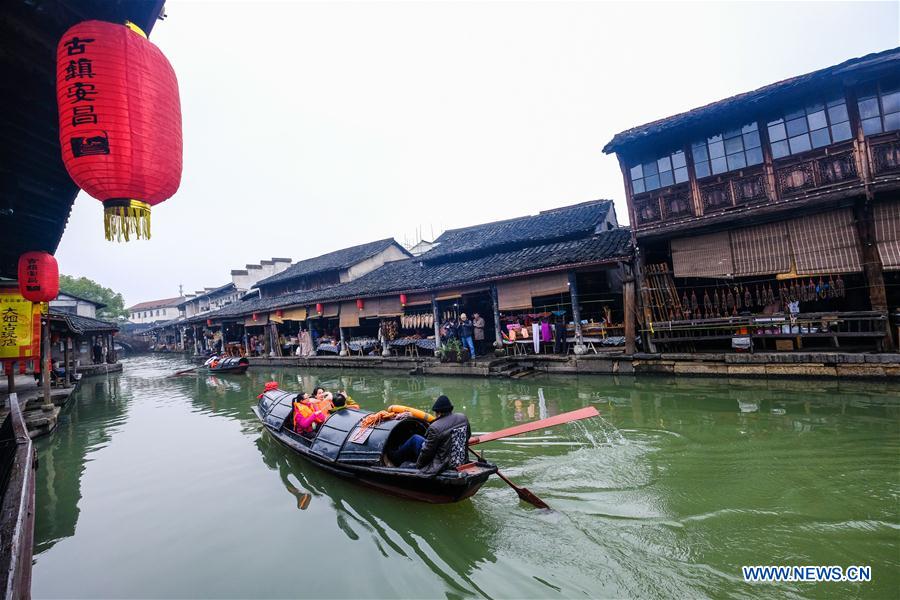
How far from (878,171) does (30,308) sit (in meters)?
19.8

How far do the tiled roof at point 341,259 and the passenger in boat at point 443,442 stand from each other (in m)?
22.7

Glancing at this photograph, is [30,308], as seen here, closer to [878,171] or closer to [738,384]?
[738,384]

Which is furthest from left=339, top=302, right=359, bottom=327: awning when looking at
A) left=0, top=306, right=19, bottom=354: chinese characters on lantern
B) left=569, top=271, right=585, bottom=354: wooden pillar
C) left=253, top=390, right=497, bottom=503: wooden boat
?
left=253, top=390, right=497, bottom=503: wooden boat

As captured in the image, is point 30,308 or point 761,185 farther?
point 761,185

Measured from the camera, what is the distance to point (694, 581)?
11.9 ft

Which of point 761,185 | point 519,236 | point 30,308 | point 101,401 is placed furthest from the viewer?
point 519,236

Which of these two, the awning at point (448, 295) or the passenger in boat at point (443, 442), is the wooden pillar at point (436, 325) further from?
the passenger in boat at point (443, 442)

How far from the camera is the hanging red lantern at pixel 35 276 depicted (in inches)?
298

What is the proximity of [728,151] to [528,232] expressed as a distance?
8555 millimetres

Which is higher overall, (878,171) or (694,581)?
(878,171)

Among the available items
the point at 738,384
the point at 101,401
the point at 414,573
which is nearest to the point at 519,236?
the point at 738,384

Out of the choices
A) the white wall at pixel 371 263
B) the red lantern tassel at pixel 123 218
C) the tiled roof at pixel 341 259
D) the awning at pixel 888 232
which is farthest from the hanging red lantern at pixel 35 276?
the white wall at pixel 371 263

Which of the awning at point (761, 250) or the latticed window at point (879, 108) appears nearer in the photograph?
the latticed window at point (879, 108)

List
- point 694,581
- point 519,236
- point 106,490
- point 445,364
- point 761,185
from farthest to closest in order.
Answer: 1. point 519,236
2. point 445,364
3. point 761,185
4. point 106,490
5. point 694,581
